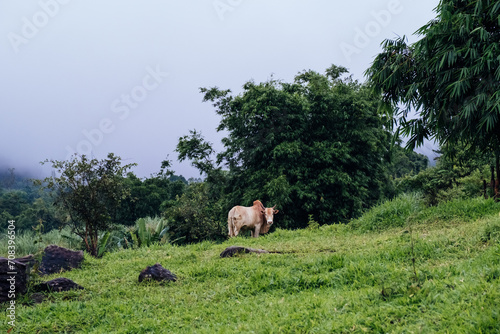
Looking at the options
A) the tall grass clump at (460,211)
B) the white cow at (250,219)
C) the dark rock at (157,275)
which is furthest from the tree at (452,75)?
the dark rock at (157,275)

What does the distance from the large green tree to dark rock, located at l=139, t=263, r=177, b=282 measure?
35.0ft

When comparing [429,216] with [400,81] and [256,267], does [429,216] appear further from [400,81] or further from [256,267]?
[256,267]

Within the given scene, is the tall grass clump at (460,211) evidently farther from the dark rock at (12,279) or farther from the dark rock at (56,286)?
the dark rock at (12,279)

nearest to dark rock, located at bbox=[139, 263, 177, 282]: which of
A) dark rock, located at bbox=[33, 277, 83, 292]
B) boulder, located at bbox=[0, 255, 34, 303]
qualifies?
dark rock, located at bbox=[33, 277, 83, 292]

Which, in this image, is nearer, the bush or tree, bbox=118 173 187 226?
the bush

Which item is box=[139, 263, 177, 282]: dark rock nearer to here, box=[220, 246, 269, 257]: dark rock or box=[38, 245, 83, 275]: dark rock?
box=[220, 246, 269, 257]: dark rock

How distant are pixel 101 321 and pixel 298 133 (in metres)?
15.5

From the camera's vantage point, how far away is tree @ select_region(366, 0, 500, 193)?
34.2 feet

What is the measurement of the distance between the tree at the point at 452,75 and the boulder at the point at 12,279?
1041 cm

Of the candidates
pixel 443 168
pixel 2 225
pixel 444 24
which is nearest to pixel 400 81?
pixel 444 24

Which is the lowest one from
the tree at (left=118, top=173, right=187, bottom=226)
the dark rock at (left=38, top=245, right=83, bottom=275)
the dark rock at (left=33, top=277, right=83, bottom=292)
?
the dark rock at (left=33, top=277, right=83, bottom=292)

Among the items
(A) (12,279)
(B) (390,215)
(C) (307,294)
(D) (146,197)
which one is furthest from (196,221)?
(D) (146,197)

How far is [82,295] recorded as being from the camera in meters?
6.86

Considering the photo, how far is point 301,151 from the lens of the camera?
19375 mm
